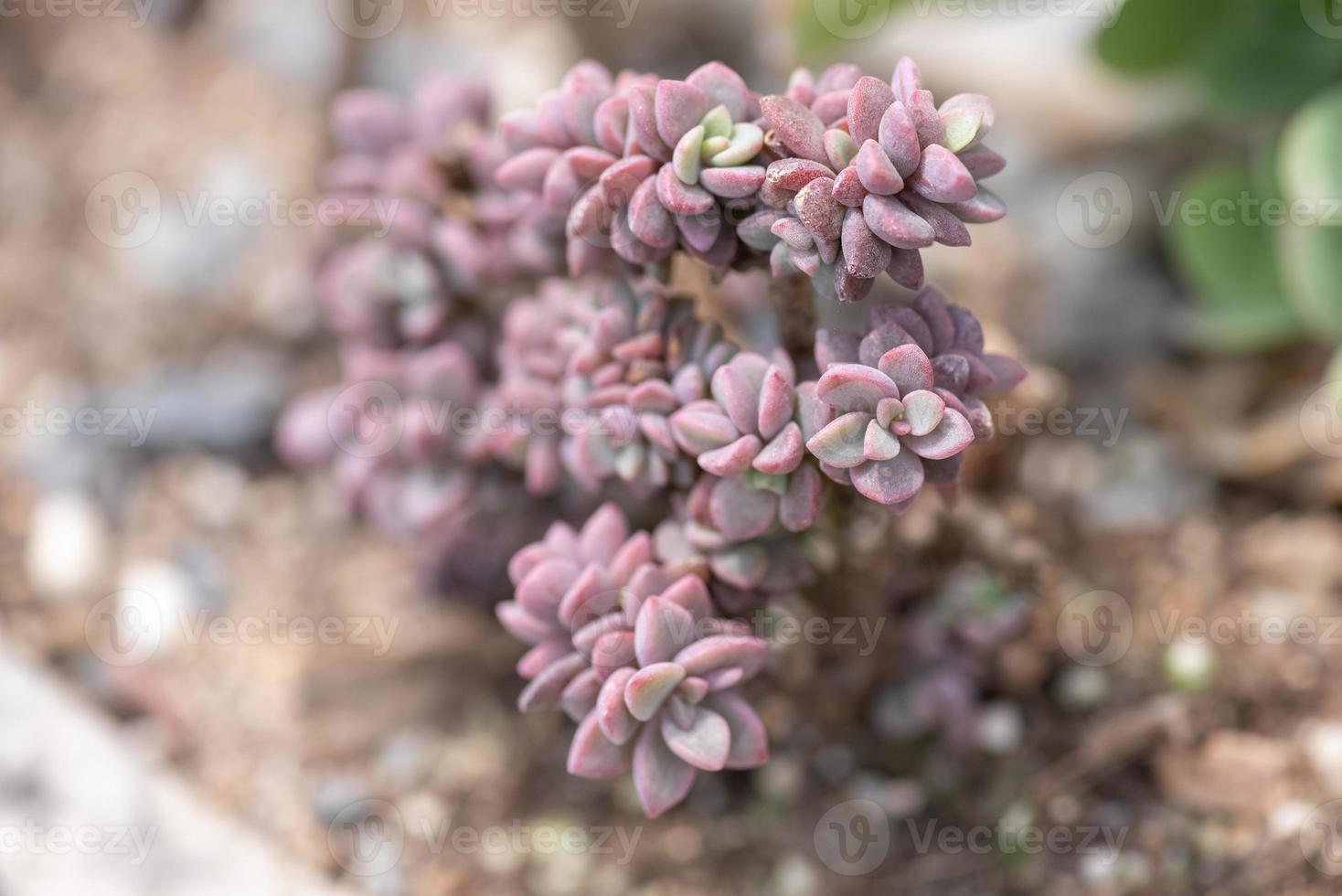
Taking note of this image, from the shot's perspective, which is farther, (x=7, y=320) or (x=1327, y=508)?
(x=7, y=320)

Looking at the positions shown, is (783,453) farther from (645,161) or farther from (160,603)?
(160,603)

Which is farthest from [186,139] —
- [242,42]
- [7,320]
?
[7,320]

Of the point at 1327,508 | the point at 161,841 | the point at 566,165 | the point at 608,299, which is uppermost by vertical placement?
the point at 566,165

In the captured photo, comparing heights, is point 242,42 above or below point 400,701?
above

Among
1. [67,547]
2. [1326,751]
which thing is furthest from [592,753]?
[67,547]

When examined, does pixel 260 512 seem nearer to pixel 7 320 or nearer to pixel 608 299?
pixel 7 320

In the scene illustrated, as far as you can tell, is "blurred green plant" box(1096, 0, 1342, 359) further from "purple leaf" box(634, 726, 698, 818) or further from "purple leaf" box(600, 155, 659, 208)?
"purple leaf" box(634, 726, 698, 818)

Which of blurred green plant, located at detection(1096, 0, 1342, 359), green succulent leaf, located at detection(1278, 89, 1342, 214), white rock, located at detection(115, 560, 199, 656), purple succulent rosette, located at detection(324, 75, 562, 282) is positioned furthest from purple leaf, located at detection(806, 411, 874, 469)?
white rock, located at detection(115, 560, 199, 656)
